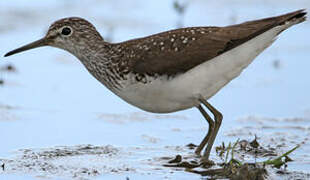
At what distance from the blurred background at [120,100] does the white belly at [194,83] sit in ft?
2.20

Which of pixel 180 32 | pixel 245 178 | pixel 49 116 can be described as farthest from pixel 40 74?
pixel 245 178

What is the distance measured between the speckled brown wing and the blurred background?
98 centimetres

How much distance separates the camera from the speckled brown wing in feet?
21.6

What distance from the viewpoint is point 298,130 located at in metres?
7.66

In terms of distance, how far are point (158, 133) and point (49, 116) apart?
1382 mm

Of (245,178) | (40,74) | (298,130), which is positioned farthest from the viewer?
(40,74)

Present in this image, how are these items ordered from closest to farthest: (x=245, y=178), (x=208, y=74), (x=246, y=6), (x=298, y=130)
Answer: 1. (x=245, y=178)
2. (x=208, y=74)
3. (x=298, y=130)
4. (x=246, y=6)

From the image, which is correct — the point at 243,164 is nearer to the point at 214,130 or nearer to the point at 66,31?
the point at 214,130

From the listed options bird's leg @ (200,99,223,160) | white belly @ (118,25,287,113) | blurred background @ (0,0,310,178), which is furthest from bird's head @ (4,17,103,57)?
bird's leg @ (200,99,223,160)

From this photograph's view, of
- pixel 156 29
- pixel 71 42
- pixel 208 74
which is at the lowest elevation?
pixel 208 74

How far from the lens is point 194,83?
6547 mm

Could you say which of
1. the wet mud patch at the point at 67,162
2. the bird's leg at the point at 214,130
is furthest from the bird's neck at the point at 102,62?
the bird's leg at the point at 214,130

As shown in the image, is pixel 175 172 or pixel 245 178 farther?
pixel 175 172

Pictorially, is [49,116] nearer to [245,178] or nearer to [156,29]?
[245,178]
